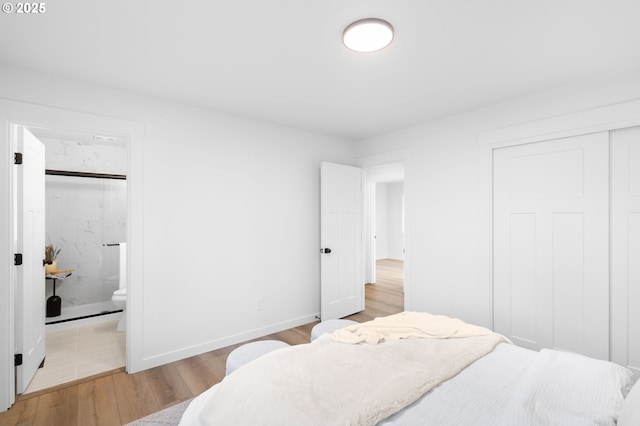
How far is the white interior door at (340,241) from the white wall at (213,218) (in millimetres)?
156

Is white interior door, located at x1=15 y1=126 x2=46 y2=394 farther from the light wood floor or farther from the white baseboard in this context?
the white baseboard

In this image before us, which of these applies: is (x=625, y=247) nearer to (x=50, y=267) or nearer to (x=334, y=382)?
(x=334, y=382)

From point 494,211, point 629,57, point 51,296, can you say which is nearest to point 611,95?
point 629,57

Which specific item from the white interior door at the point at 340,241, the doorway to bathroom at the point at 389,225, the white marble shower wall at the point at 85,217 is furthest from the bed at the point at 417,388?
the doorway to bathroom at the point at 389,225

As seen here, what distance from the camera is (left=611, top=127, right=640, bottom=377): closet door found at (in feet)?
7.32

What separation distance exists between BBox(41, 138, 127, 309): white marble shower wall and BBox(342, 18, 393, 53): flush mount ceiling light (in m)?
3.89

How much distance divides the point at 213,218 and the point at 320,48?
194 cm

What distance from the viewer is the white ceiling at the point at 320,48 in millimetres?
1588

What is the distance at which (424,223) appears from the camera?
3.48 m

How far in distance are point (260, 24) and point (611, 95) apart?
263 centimetres

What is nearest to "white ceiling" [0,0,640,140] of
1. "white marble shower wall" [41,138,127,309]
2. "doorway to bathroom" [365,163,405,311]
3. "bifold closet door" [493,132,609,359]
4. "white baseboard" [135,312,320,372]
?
→ "bifold closet door" [493,132,609,359]

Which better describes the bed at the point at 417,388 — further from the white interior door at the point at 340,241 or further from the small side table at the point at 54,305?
the small side table at the point at 54,305

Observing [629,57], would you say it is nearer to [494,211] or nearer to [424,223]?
[494,211]

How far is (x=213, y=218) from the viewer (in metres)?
3.09
